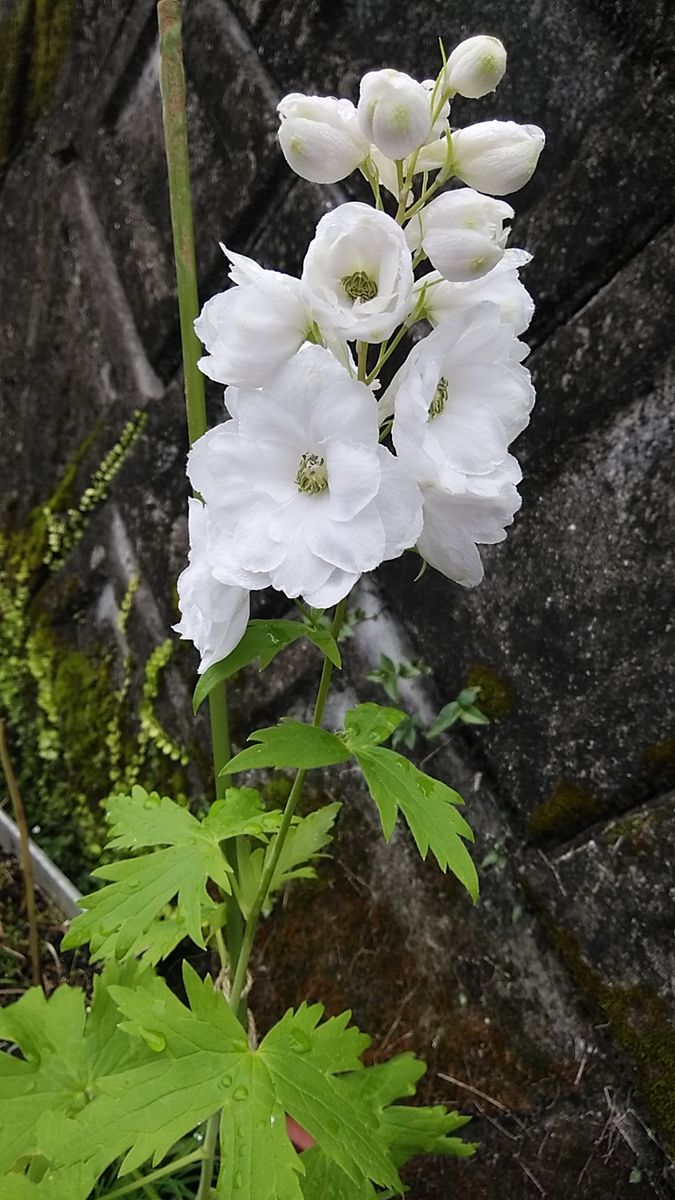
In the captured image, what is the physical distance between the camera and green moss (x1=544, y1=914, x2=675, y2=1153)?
1245mm

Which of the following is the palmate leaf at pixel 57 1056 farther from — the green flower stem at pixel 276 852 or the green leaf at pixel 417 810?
the green leaf at pixel 417 810

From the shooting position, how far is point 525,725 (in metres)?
1.43

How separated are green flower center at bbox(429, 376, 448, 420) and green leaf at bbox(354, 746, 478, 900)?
0.37 metres

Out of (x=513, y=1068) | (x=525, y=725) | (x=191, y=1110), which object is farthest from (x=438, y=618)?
(x=191, y=1110)

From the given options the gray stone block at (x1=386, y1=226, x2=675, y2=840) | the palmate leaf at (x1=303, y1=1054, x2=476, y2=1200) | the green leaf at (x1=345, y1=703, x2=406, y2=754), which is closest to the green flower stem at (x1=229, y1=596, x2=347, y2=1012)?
the green leaf at (x1=345, y1=703, x2=406, y2=754)

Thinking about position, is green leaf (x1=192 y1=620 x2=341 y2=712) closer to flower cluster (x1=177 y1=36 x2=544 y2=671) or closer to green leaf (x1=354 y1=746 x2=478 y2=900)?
flower cluster (x1=177 y1=36 x2=544 y2=671)

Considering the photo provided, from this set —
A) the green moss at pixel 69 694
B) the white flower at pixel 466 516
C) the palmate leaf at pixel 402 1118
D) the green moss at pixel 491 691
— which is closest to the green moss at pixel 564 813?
the green moss at pixel 491 691

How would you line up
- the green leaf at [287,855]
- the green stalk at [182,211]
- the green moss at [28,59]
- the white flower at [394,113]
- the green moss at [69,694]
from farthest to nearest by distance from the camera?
1. the green moss at [28,59]
2. the green moss at [69,694]
3. the green leaf at [287,855]
4. the green stalk at [182,211]
5. the white flower at [394,113]

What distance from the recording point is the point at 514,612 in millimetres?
1438

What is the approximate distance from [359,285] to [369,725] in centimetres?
48

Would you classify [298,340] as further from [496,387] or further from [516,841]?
[516,841]

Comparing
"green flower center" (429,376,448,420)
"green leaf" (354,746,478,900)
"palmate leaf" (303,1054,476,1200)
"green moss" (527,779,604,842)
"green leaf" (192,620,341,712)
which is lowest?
"palmate leaf" (303,1054,476,1200)

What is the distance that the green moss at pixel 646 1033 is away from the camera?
1.25 meters

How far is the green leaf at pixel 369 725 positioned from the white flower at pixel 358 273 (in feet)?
1.37
